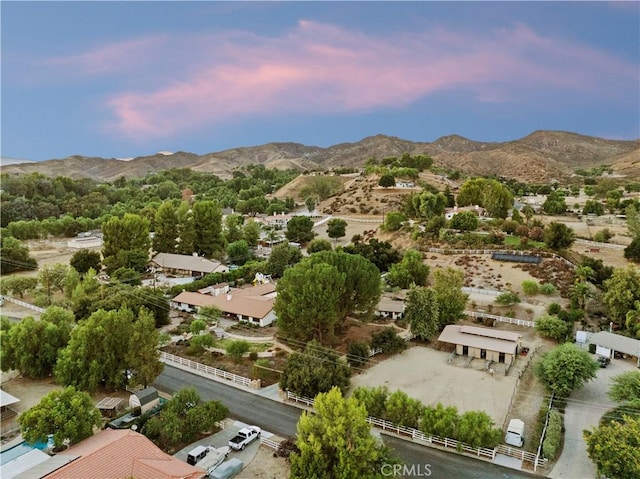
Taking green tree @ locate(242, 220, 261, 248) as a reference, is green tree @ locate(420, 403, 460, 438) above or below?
below

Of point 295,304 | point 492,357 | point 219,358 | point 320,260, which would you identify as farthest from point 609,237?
point 219,358

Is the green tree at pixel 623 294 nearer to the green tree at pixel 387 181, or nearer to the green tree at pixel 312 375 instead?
the green tree at pixel 312 375

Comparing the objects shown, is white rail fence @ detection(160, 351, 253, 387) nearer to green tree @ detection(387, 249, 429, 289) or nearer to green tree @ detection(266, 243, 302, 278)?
green tree @ detection(266, 243, 302, 278)

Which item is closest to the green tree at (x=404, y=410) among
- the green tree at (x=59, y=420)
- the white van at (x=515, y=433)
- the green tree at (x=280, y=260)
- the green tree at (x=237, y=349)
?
the white van at (x=515, y=433)

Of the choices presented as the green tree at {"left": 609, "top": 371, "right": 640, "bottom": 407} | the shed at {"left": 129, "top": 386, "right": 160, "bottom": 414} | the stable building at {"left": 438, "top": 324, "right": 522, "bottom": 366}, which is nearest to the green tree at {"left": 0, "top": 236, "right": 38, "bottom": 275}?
the shed at {"left": 129, "top": 386, "right": 160, "bottom": 414}

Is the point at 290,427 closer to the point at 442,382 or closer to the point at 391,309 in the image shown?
the point at 442,382

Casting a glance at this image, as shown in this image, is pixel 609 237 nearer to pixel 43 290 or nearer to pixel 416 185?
pixel 416 185

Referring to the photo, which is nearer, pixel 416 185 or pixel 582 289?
pixel 582 289
